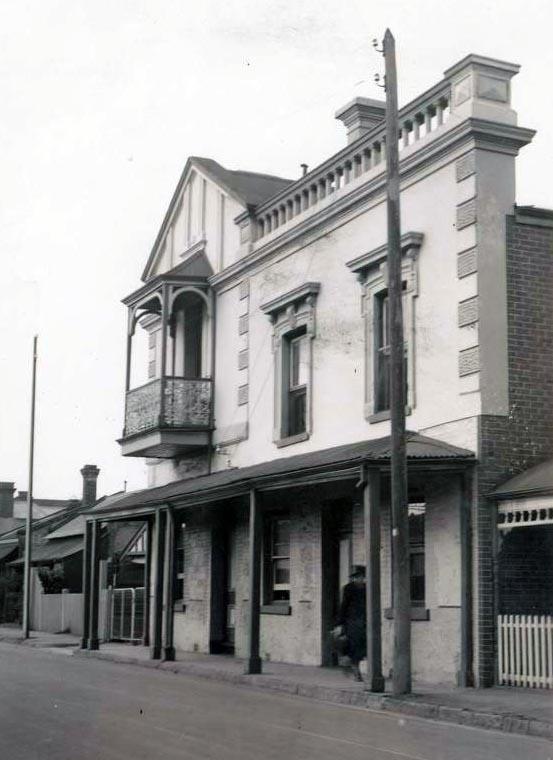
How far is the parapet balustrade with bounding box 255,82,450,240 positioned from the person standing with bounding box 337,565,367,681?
21.3 ft

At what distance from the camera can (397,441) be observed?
49.2ft

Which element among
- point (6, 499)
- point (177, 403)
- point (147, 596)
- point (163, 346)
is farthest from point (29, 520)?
point (6, 499)

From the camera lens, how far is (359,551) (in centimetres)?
1945

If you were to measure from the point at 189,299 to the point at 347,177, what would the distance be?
6522mm

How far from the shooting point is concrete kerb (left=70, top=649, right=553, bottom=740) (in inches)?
469

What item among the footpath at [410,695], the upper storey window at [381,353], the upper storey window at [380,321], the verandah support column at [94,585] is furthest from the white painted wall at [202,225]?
the footpath at [410,695]

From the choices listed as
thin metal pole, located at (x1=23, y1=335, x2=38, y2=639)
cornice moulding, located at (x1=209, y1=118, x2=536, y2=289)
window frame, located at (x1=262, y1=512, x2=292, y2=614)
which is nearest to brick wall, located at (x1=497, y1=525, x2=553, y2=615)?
cornice moulding, located at (x1=209, y1=118, x2=536, y2=289)

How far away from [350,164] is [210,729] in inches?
434

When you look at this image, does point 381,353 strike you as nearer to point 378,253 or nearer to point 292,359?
point 378,253

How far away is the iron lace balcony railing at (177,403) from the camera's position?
961 inches

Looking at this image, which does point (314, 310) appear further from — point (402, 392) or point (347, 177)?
point (402, 392)

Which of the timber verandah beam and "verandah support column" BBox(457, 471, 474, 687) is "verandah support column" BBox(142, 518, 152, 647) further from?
"verandah support column" BBox(457, 471, 474, 687)

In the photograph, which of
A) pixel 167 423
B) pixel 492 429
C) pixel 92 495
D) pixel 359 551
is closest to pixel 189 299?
pixel 167 423

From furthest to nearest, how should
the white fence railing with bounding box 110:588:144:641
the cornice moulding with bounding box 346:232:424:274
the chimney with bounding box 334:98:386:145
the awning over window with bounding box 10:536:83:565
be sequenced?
the awning over window with bounding box 10:536:83:565 → the white fence railing with bounding box 110:588:144:641 → the chimney with bounding box 334:98:386:145 → the cornice moulding with bounding box 346:232:424:274
